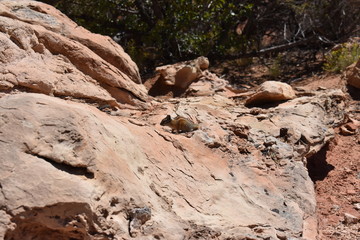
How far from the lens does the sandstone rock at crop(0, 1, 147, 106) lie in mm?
3539

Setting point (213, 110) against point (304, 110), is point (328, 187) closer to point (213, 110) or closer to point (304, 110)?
point (304, 110)

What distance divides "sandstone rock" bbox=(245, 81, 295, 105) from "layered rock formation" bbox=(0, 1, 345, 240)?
15 cm

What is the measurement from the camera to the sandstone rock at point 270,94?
498 centimetres

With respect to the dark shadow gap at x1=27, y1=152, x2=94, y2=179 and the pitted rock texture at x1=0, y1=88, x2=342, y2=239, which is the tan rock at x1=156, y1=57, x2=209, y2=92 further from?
the dark shadow gap at x1=27, y1=152, x2=94, y2=179

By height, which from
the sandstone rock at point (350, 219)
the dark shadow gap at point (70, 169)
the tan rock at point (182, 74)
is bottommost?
the sandstone rock at point (350, 219)

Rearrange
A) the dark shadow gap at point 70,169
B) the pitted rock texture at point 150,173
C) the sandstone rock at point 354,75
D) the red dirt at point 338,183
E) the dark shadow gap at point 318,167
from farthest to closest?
the sandstone rock at point 354,75 < the dark shadow gap at point 318,167 < the red dirt at point 338,183 < the dark shadow gap at point 70,169 < the pitted rock texture at point 150,173

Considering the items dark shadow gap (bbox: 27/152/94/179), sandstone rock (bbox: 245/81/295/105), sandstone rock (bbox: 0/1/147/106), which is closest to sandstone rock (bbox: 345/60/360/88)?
sandstone rock (bbox: 245/81/295/105)

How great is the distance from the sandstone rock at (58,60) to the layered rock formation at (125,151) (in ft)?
0.04

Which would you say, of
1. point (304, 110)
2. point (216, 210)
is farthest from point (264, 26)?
point (216, 210)

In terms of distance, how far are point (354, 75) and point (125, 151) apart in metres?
4.33

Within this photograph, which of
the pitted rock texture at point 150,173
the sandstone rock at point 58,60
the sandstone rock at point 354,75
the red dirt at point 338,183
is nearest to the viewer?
the pitted rock texture at point 150,173

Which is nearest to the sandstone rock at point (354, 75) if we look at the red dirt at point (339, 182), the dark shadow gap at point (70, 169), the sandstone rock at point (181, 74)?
the red dirt at point (339, 182)

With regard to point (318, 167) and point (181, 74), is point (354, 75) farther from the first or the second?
point (181, 74)

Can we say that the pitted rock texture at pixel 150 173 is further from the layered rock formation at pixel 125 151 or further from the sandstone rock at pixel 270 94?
the sandstone rock at pixel 270 94
